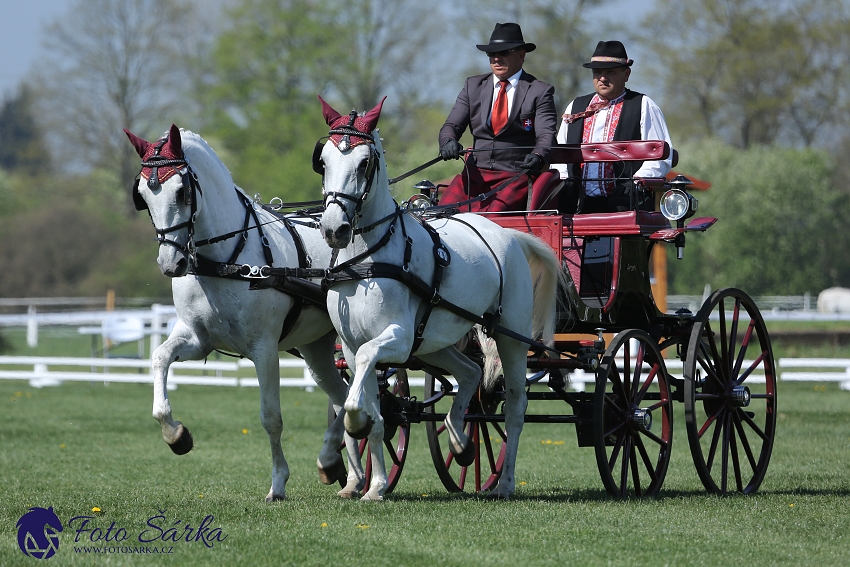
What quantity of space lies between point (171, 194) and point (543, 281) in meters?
2.50

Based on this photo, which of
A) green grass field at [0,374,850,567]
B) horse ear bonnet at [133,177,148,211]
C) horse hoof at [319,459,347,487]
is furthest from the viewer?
horse hoof at [319,459,347,487]

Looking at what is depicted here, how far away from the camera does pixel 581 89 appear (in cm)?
3662

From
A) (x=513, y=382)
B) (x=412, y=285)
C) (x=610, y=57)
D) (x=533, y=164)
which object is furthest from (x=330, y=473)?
(x=610, y=57)

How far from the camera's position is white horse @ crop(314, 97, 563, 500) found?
6.39 metres

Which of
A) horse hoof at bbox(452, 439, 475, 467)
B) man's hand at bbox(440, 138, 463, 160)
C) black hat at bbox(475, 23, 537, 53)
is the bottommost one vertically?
horse hoof at bbox(452, 439, 475, 467)

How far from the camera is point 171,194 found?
666 cm

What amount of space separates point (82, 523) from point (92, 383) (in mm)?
14200

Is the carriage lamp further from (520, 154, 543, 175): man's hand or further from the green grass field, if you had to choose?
the green grass field

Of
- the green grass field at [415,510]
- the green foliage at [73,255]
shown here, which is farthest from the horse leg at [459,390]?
the green foliage at [73,255]

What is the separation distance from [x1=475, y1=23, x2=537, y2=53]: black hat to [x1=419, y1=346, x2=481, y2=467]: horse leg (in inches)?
81.6

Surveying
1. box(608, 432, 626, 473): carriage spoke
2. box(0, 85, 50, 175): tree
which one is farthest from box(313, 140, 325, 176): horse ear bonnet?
box(0, 85, 50, 175): tree

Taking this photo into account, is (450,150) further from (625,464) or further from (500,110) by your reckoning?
(625,464)

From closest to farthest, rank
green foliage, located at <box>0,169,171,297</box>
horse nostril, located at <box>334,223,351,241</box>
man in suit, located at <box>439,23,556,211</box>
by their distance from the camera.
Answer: horse nostril, located at <box>334,223,351,241</box>
man in suit, located at <box>439,23,556,211</box>
green foliage, located at <box>0,169,171,297</box>

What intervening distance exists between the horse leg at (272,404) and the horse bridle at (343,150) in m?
1.12
